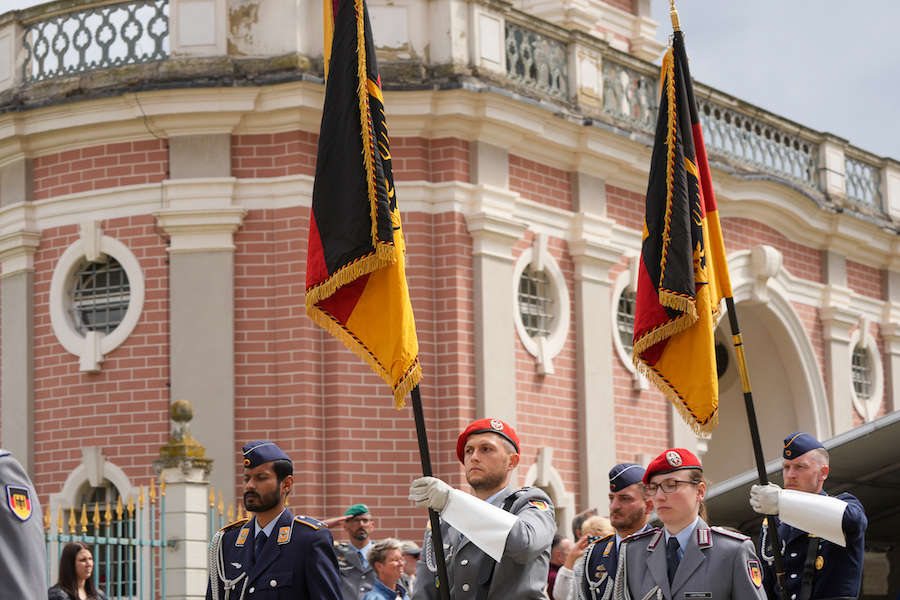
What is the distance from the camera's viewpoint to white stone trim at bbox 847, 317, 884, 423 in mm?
23656

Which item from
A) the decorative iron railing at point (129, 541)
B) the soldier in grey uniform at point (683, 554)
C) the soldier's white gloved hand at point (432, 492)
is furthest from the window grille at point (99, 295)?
the soldier's white gloved hand at point (432, 492)

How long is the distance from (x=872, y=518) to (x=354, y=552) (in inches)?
168

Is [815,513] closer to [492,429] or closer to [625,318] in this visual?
[492,429]

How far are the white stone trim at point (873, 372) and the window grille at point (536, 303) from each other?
6.96 meters

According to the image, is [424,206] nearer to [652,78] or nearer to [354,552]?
[652,78]

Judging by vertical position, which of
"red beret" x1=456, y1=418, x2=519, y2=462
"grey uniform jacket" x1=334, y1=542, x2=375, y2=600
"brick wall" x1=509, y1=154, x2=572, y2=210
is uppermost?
"brick wall" x1=509, y1=154, x2=572, y2=210

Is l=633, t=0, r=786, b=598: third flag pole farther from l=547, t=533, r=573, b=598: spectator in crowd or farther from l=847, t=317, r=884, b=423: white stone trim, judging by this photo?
l=847, t=317, r=884, b=423: white stone trim

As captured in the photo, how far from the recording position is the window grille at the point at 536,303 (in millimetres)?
18062

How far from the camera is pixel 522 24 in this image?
18.2 m

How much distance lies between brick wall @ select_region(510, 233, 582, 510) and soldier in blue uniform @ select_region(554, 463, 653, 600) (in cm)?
945

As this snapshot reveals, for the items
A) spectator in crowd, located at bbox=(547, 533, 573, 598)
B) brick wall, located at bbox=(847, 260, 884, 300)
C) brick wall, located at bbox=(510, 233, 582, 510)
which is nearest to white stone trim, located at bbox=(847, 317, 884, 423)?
brick wall, located at bbox=(847, 260, 884, 300)

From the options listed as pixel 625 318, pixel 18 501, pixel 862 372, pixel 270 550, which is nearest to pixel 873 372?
pixel 862 372

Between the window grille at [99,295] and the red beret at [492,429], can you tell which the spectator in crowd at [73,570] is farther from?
the window grille at [99,295]

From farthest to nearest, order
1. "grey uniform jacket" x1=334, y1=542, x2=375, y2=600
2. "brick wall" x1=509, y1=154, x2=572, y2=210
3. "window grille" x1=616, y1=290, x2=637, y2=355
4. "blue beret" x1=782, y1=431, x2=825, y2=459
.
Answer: "window grille" x1=616, y1=290, x2=637, y2=355 < "brick wall" x1=509, y1=154, x2=572, y2=210 < "grey uniform jacket" x1=334, y1=542, x2=375, y2=600 < "blue beret" x1=782, y1=431, x2=825, y2=459
